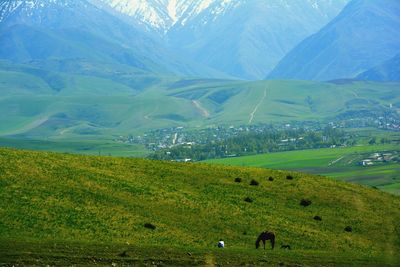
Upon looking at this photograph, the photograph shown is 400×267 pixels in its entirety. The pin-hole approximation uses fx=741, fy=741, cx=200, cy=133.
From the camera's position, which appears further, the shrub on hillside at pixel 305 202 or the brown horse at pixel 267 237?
the shrub on hillside at pixel 305 202

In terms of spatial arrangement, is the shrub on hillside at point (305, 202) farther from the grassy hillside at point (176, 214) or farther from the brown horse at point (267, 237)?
the brown horse at point (267, 237)

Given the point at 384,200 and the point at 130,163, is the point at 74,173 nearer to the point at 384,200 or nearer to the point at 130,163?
the point at 130,163

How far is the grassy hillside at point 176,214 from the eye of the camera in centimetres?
5119

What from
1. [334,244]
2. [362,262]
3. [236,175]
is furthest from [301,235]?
[236,175]

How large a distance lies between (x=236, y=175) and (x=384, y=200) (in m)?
16.8

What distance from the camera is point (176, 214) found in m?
66.3

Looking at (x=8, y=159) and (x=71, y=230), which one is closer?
(x=71, y=230)

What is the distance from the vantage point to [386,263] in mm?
53938

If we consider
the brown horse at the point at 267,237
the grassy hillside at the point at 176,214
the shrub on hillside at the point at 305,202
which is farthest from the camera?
the shrub on hillside at the point at 305,202

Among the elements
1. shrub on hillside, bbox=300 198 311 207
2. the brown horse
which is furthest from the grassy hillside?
the brown horse

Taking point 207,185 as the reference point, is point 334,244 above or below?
below

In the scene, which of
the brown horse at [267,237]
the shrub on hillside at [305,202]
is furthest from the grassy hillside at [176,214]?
the brown horse at [267,237]

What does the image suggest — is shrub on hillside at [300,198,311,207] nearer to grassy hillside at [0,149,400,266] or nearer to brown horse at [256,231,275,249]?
grassy hillside at [0,149,400,266]

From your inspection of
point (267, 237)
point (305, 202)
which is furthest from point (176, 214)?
point (305, 202)
